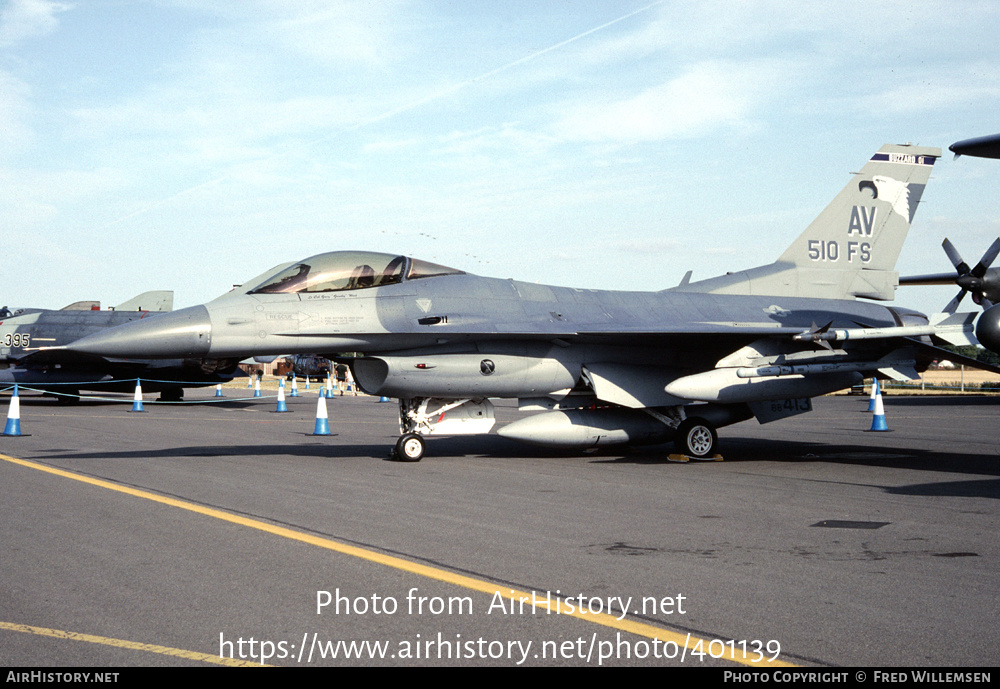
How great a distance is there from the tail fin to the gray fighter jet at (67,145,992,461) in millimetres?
1028

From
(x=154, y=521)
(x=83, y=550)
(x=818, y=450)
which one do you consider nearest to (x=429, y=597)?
(x=83, y=550)

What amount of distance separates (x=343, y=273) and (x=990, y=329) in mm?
7747

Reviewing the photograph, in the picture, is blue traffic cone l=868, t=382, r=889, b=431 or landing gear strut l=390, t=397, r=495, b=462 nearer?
landing gear strut l=390, t=397, r=495, b=462

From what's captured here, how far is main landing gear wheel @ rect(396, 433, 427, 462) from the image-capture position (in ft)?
39.3

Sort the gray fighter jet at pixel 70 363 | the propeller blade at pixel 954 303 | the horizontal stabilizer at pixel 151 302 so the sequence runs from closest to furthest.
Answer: the propeller blade at pixel 954 303 < the gray fighter jet at pixel 70 363 < the horizontal stabilizer at pixel 151 302

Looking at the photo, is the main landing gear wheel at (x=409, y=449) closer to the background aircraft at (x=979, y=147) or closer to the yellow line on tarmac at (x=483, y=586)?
the yellow line on tarmac at (x=483, y=586)

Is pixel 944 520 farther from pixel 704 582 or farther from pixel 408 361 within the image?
pixel 408 361

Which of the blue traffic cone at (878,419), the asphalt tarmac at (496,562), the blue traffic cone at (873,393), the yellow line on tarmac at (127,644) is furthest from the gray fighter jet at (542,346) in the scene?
the yellow line on tarmac at (127,644)

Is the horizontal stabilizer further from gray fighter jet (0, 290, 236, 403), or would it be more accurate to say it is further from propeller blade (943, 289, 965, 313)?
propeller blade (943, 289, 965, 313)

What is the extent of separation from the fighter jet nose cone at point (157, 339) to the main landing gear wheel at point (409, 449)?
282 cm

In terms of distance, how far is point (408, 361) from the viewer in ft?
38.9

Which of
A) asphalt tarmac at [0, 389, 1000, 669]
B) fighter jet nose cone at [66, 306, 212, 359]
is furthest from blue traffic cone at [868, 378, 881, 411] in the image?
fighter jet nose cone at [66, 306, 212, 359]

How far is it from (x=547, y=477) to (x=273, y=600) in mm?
6025

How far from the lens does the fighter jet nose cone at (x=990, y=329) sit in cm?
920
